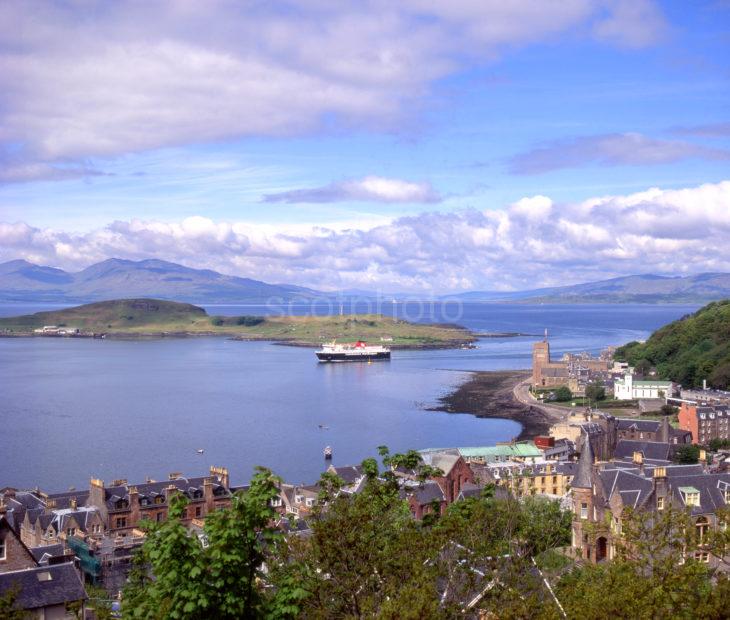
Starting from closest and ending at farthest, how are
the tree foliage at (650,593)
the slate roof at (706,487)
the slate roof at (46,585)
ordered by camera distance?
1. the tree foliage at (650,593)
2. the slate roof at (46,585)
3. the slate roof at (706,487)

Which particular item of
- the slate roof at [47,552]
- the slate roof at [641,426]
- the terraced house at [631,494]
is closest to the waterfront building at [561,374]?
the slate roof at [641,426]

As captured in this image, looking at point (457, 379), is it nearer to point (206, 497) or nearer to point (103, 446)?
point (103, 446)

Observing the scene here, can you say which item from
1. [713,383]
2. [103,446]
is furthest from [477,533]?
[713,383]

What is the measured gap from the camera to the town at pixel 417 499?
57.1 feet

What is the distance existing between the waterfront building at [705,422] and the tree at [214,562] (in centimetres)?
5714

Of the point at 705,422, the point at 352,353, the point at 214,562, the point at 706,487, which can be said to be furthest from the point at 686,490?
the point at 352,353

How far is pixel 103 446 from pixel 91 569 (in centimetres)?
3538

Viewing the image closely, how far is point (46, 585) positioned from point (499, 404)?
240 feet

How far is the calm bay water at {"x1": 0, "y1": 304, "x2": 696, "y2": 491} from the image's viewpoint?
5550cm

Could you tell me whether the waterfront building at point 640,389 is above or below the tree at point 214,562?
below

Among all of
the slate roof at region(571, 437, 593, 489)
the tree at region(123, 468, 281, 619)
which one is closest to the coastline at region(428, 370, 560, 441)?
the slate roof at region(571, 437, 593, 489)

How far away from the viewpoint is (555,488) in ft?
137

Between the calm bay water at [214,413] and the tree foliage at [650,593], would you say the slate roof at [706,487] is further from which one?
the calm bay water at [214,413]

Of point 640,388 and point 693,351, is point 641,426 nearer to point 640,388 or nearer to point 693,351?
point 640,388
